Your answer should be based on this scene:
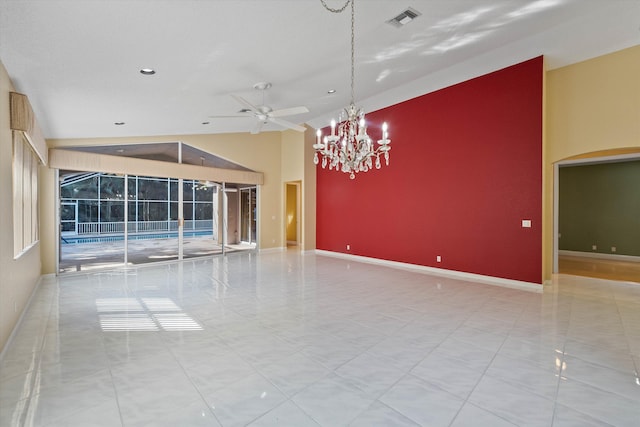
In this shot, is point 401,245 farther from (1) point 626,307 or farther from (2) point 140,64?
(2) point 140,64

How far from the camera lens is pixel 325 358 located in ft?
9.32

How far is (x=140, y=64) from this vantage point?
3.88 metres

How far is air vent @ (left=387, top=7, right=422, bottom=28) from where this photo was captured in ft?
12.7

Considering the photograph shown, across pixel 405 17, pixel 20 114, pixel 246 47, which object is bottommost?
pixel 20 114

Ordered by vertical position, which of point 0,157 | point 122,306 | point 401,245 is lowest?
point 122,306

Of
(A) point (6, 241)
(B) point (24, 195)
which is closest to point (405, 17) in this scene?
(A) point (6, 241)

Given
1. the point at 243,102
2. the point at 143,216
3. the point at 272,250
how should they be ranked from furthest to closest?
the point at 143,216 < the point at 272,250 < the point at 243,102

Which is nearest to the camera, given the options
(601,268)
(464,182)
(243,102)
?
(243,102)

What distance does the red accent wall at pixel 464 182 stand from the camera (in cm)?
534

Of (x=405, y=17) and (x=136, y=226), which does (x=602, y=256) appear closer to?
(x=405, y=17)

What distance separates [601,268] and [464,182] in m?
4.18

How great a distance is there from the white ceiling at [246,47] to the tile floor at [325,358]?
303cm

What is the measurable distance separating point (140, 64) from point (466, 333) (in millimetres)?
5049

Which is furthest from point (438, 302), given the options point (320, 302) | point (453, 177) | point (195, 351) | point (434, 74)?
point (434, 74)
